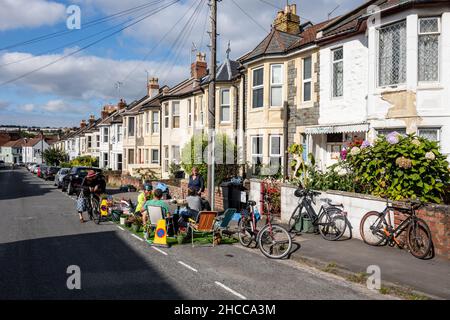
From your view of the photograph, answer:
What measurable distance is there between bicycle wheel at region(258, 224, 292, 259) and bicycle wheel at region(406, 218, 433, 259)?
2.69 meters

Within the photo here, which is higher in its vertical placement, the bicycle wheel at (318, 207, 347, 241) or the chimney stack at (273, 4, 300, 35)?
the chimney stack at (273, 4, 300, 35)

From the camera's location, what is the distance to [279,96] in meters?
18.5

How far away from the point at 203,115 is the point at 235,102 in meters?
4.43

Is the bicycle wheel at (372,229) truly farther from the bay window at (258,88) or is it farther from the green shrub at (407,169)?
the bay window at (258,88)

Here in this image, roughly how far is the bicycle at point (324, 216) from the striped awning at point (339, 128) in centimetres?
337

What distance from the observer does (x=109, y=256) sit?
9141 millimetres

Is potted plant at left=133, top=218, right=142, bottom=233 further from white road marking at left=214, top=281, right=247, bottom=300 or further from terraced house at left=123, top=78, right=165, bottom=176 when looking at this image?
terraced house at left=123, top=78, right=165, bottom=176


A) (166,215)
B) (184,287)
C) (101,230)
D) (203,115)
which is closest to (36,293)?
(184,287)

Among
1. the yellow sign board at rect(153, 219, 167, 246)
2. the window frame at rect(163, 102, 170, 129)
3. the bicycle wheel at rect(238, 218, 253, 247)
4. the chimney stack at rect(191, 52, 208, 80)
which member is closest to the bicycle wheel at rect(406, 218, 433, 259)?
the bicycle wheel at rect(238, 218, 253, 247)

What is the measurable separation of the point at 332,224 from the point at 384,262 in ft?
8.42

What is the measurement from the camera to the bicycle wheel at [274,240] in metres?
9.29

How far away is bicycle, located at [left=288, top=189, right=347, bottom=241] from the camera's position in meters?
11.0

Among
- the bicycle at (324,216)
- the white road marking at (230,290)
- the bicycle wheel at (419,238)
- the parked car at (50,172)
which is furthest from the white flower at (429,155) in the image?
the parked car at (50,172)
